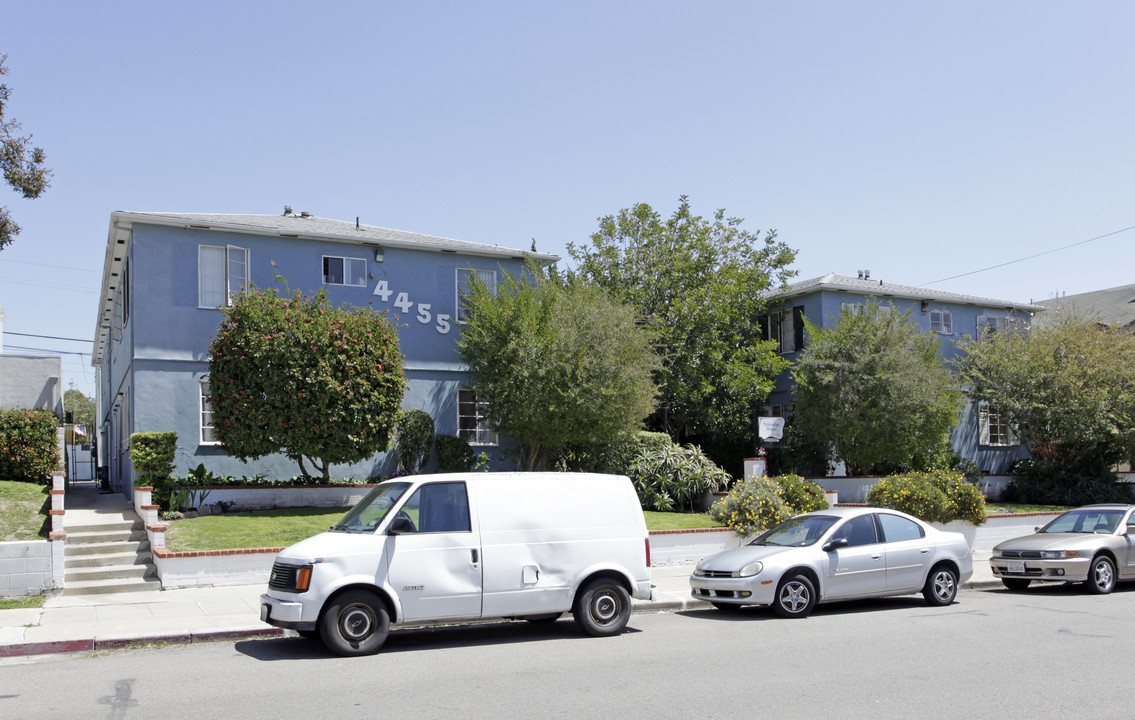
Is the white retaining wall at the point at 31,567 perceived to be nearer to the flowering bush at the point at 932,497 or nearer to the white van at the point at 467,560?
the white van at the point at 467,560

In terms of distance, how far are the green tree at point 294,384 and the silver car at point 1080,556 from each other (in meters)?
11.8

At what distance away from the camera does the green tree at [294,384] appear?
18.0 metres

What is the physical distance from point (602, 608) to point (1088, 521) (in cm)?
973

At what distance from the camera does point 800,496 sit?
59.7 ft

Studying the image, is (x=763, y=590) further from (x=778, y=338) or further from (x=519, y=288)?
(x=778, y=338)

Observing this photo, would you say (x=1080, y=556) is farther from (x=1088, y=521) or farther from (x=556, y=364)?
(x=556, y=364)

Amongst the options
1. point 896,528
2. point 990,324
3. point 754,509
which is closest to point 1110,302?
point 990,324

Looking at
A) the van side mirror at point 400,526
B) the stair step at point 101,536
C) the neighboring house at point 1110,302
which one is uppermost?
the neighboring house at point 1110,302

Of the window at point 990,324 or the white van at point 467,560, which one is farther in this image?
the window at point 990,324

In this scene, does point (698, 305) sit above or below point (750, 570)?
above

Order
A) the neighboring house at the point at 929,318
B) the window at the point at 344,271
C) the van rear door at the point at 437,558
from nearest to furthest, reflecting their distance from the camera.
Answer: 1. the van rear door at the point at 437,558
2. the window at the point at 344,271
3. the neighboring house at the point at 929,318

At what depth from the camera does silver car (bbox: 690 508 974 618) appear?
11828 millimetres

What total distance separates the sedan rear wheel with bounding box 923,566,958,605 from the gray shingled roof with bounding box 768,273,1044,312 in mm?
16321

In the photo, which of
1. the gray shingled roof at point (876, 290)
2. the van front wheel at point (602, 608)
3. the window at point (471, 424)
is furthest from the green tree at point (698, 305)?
the van front wheel at point (602, 608)
